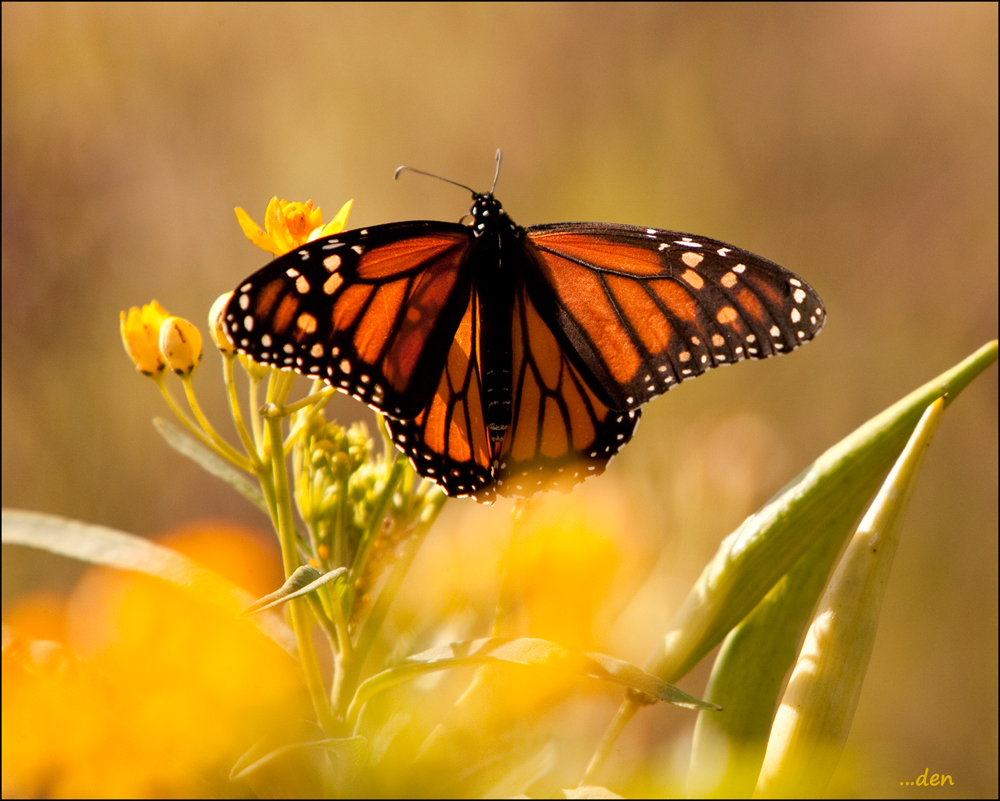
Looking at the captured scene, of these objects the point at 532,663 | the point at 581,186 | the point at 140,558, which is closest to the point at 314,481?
the point at 140,558

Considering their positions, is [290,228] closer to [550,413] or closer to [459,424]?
[459,424]

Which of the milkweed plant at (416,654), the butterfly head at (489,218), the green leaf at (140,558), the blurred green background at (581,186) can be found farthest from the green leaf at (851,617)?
the blurred green background at (581,186)

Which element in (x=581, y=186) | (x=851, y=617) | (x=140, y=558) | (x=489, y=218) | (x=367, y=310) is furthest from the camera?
(x=581, y=186)

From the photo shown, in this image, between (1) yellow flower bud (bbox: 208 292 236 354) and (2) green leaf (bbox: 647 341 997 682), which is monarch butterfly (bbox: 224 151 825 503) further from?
(2) green leaf (bbox: 647 341 997 682)

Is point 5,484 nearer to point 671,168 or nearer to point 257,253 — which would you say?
point 257,253

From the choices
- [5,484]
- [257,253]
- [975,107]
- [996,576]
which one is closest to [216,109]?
[257,253]

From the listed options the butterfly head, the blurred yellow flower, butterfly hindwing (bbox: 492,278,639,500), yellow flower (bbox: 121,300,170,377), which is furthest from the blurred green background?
the blurred yellow flower
